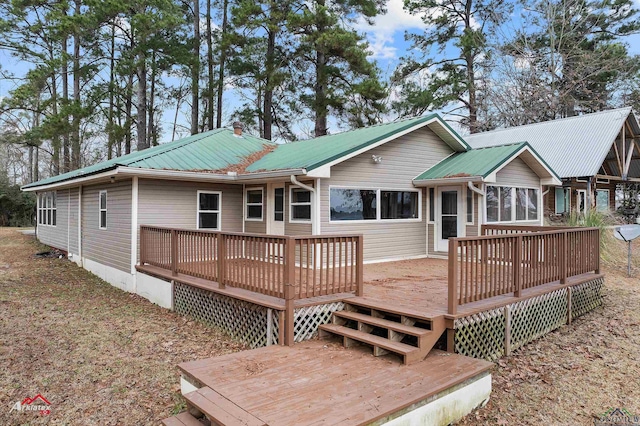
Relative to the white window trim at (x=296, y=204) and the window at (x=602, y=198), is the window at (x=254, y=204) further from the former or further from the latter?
the window at (x=602, y=198)

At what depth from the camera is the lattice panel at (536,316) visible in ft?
20.2

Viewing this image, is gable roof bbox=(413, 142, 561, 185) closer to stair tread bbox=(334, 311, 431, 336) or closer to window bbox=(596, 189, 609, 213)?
stair tread bbox=(334, 311, 431, 336)

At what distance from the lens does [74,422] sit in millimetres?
4012

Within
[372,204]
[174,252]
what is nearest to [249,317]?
[174,252]

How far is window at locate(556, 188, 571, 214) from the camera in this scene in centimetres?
1839

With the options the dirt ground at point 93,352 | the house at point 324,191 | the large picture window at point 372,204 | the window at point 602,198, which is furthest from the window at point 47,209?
the window at point 602,198

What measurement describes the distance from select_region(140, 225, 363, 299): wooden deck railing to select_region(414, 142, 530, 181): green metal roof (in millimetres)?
4948

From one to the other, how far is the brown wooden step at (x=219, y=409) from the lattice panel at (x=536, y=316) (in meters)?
4.33

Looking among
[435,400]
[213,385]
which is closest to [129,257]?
[213,385]

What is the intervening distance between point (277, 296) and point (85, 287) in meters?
7.14

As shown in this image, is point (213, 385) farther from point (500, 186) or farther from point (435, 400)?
point (500, 186)

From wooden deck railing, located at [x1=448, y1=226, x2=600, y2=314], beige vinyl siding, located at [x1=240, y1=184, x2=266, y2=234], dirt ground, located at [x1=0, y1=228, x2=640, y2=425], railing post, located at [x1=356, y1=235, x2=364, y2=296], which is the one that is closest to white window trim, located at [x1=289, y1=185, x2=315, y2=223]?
beige vinyl siding, located at [x1=240, y1=184, x2=266, y2=234]

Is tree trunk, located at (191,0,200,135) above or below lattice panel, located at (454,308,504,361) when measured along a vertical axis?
above

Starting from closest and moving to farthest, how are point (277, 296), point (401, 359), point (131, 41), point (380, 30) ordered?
point (401, 359), point (277, 296), point (131, 41), point (380, 30)
